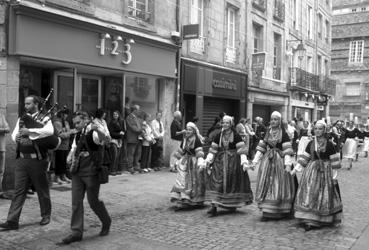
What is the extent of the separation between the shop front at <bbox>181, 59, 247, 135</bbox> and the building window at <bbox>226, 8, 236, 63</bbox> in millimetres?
619

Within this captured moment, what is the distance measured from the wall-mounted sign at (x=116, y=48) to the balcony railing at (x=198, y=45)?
3.51 meters

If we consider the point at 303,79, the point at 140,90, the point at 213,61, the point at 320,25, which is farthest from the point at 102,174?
the point at 320,25

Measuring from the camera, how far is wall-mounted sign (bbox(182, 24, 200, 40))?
13.7 metres

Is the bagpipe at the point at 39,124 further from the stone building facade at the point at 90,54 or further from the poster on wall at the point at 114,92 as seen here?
the poster on wall at the point at 114,92

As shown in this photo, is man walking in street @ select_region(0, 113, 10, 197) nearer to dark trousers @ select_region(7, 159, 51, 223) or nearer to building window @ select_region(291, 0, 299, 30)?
dark trousers @ select_region(7, 159, 51, 223)

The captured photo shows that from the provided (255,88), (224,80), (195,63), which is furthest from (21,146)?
(255,88)

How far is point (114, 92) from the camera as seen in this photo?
41.2 feet

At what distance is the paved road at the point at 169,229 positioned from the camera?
5699 mm

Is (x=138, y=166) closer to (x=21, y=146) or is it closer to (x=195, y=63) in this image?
(x=195, y=63)

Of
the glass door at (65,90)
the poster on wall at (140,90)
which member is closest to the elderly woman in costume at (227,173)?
the glass door at (65,90)

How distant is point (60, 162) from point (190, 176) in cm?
343

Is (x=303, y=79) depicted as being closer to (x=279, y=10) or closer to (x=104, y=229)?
(x=279, y=10)

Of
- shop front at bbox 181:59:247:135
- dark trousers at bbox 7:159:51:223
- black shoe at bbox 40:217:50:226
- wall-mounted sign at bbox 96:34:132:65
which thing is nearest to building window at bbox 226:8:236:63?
shop front at bbox 181:59:247:135

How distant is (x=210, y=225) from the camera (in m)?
6.78
